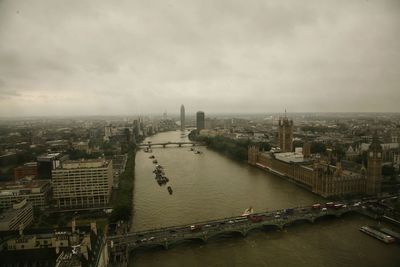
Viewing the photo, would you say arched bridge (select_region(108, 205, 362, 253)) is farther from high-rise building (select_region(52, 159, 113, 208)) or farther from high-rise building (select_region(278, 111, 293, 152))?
high-rise building (select_region(278, 111, 293, 152))

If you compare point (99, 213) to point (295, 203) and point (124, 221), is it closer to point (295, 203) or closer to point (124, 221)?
point (124, 221)

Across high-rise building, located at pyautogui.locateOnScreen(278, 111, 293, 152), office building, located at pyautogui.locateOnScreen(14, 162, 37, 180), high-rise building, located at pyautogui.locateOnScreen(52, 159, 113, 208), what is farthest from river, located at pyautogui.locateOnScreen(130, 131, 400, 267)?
office building, located at pyautogui.locateOnScreen(14, 162, 37, 180)

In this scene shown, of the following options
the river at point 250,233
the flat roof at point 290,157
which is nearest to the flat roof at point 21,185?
the river at point 250,233

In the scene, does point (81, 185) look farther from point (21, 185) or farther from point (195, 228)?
point (195, 228)

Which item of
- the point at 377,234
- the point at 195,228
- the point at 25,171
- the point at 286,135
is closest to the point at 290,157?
the point at 286,135

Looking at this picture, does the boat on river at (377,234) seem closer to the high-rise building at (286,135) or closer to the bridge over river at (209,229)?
the bridge over river at (209,229)
